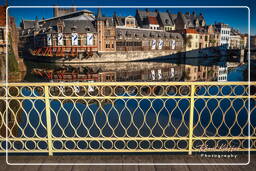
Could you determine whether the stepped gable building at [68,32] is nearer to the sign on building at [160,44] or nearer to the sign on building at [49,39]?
the sign on building at [49,39]

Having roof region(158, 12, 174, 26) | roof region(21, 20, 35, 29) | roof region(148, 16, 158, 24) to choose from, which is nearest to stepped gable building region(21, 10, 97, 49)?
roof region(21, 20, 35, 29)

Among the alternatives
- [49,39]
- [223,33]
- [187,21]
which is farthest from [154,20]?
[49,39]

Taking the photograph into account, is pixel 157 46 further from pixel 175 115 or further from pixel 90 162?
pixel 90 162

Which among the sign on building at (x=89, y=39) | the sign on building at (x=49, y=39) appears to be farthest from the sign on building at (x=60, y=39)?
the sign on building at (x=89, y=39)

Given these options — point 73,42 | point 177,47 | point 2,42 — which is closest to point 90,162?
point 2,42

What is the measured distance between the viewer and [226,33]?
2391 inches

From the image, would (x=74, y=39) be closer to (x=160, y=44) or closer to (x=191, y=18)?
(x=160, y=44)

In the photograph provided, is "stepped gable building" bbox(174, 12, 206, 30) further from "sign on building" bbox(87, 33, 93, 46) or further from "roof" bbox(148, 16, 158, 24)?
"sign on building" bbox(87, 33, 93, 46)

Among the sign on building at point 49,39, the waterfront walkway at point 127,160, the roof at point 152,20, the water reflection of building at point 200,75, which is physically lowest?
the waterfront walkway at point 127,160

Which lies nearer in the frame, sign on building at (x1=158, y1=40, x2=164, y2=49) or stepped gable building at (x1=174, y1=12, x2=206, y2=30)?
sign on building at (x1=158, y1=40, x2=164, y2=49)

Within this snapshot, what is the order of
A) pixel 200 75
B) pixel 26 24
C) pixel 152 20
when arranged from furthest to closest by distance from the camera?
pixel 152 20 < pixel 26 24 < pixel 200 75

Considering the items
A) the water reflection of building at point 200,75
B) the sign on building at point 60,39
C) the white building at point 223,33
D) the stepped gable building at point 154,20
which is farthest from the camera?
the white building at point 223,33

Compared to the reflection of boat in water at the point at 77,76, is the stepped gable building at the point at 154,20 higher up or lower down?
higher up

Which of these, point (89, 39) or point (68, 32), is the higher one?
point (68, 32)
